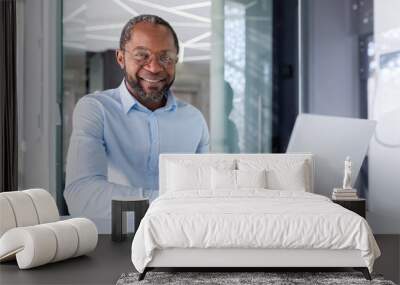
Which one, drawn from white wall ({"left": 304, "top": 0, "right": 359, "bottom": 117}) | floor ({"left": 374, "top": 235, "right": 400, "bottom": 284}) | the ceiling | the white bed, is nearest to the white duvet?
the white bed

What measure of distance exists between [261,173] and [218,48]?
152 centimetres

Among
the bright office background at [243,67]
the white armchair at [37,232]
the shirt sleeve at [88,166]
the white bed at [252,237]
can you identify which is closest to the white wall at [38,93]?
the bright office background at [243,67]

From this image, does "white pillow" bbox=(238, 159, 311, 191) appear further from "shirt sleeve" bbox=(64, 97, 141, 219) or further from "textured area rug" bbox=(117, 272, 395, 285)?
"shirt sleeve" bbox=(64, 97, 141, 219)

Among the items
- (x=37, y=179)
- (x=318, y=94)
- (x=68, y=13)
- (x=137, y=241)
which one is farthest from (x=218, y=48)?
(x=137, y=241)

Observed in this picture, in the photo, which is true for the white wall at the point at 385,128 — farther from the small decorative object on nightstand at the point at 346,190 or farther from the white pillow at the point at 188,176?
the white pillow at the point at 188,176

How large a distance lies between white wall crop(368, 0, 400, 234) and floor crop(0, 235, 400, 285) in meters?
0.96

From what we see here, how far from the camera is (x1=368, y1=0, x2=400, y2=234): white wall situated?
6.32m

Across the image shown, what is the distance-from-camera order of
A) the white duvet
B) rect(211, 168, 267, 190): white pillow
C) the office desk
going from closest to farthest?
1. the white duvet
2. the office desk
3. rect(211, 168, 267, 190): white pillow

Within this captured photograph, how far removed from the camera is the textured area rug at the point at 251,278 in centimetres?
411

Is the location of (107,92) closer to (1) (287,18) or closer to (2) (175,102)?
(2) (175,102)

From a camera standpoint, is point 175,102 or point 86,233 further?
point 175,102

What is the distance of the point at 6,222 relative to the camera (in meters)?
4.68

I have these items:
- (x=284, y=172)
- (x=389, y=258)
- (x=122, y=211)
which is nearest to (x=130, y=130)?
(x=122, y=211)

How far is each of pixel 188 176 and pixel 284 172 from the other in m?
0.90
